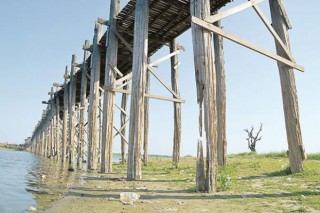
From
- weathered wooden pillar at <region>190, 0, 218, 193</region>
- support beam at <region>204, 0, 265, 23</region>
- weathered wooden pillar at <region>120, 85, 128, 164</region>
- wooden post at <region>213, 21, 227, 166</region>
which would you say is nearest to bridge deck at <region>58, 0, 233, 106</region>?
wooden post at <region>213, 21, 227, 166</region>

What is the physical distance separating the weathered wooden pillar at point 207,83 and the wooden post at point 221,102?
478cm

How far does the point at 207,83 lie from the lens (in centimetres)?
578

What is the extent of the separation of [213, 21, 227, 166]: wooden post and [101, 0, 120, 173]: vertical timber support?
3.97 m

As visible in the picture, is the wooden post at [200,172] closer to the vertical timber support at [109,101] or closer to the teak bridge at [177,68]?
the teak bridge at [177,68]

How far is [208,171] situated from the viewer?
5.50 metres

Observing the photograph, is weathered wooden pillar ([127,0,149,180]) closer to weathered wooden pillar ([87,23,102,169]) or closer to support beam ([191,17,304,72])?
support beam ([191,17,304,72])

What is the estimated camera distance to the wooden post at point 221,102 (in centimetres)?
1028

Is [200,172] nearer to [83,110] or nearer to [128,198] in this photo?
[128,198]

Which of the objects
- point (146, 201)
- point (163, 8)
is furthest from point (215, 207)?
point (163, 8)

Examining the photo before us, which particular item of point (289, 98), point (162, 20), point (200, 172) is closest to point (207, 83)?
point (200, 172)

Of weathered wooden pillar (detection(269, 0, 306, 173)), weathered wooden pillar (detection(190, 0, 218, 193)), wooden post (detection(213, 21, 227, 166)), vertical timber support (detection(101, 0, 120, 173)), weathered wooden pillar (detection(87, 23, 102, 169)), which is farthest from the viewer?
weathered wooden pillar (detection(87, 23, 102, 169))

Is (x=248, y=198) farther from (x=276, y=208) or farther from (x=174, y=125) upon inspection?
(x=174, y=125)

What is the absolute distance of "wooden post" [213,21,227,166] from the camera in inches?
405

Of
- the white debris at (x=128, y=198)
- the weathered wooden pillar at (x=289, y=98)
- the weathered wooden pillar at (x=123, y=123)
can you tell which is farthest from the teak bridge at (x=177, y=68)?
the weathered wooden pillar at (x=123, y=123)
